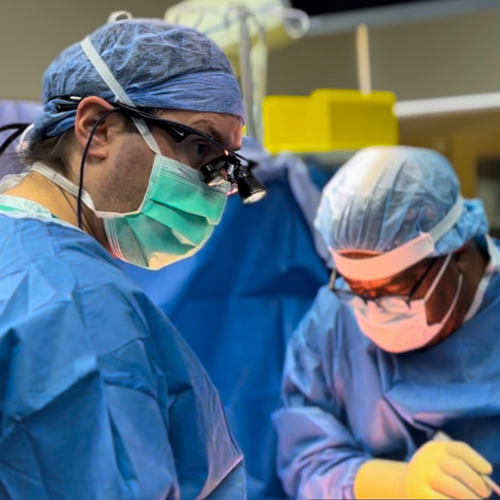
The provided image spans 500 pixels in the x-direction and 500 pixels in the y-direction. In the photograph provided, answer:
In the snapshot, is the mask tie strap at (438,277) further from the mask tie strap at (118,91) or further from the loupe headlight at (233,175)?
the mask tie strap at (118,91)

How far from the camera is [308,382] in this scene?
1.73 metres

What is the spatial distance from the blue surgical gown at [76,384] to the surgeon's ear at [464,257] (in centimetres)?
99

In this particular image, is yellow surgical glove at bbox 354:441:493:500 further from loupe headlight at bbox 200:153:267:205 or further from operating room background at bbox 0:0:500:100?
operating room background at bbox 0:0:500:100

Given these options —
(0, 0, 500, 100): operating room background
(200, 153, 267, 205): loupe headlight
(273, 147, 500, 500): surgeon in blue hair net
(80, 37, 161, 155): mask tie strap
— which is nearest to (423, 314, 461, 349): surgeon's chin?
(273, 147, 500, 500): surgeon in blue hair net

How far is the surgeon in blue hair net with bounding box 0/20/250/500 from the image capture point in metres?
0.67

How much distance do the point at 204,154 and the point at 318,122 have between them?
114 centimetres

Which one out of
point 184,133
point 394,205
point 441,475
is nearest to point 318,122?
point 394,205

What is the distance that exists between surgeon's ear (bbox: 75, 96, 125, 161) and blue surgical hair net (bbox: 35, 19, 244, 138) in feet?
0.07

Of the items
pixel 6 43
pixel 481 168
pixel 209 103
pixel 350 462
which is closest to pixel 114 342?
pixel 209 103

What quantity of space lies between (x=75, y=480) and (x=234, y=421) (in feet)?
3.84

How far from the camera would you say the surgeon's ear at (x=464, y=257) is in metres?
1.57

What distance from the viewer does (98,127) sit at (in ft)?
2.86

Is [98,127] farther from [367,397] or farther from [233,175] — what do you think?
[367,397]

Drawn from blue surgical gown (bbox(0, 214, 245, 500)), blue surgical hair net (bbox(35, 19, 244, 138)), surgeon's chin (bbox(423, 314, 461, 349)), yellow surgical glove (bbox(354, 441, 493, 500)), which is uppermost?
blue surgical hair net (bbox(35, 19, 244, 138))
